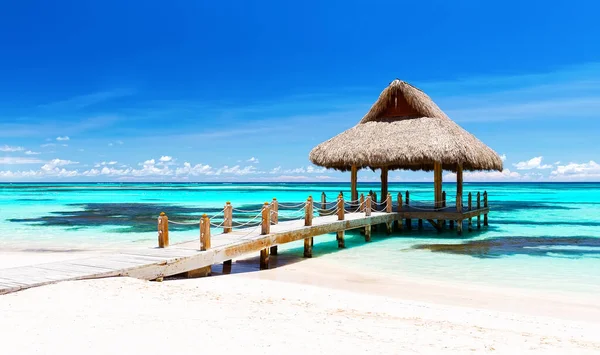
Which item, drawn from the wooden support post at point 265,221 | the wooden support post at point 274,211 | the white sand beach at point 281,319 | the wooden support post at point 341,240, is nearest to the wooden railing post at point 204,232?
the white sand beach at point 281,319

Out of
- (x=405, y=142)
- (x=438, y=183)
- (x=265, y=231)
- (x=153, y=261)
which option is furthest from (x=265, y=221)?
(x=438, y=183)

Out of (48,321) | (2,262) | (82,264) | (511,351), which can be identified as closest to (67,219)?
(2,262)

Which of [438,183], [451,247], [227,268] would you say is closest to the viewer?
[227,268]

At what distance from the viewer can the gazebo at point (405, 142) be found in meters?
15.4

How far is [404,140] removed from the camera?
15.9 metres

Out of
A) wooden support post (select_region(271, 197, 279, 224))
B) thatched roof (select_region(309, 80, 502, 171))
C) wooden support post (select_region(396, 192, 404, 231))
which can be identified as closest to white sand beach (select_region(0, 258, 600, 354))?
wooden support post (select_region(271, 197, 279, 224))

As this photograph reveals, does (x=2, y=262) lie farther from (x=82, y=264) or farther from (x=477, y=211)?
(x=477, y=211)

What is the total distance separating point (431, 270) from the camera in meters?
10.6

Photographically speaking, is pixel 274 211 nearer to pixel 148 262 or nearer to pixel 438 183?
pixel 148 262

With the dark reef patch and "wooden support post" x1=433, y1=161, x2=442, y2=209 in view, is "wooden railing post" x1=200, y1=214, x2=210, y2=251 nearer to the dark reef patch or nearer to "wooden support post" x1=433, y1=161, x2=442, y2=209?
the dark reef patch

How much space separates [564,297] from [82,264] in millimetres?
7624

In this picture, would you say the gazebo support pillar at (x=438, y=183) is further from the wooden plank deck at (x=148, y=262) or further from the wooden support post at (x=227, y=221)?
the wooden support post at (x=227, y=221)

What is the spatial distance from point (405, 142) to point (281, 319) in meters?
11.0

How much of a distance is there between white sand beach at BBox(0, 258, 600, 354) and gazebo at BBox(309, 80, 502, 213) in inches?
290
